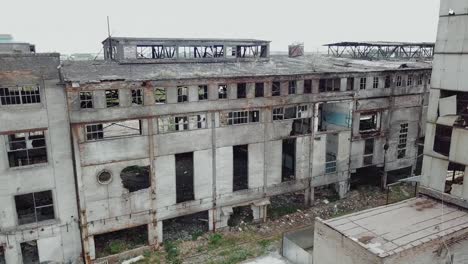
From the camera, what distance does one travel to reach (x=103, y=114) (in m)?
22.6

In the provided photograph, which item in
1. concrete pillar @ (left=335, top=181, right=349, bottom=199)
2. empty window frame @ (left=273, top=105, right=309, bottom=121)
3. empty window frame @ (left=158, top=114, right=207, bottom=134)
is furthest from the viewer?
concrete pillar @ (left=335, top=181, right=349, bottom=199)

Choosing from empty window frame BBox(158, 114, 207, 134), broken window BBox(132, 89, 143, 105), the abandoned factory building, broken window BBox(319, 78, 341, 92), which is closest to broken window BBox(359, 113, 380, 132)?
the abandoned factory building

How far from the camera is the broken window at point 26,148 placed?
21078 mm

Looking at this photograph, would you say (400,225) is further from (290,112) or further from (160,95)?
(160,95)

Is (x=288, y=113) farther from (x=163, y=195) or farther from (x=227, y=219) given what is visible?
(x=163, y=195)

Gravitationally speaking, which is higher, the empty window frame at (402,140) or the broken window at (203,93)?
the broken window at (203,93)

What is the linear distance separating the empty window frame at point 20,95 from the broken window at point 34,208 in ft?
18.0

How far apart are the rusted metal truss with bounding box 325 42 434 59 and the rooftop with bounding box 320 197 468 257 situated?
1129 inches

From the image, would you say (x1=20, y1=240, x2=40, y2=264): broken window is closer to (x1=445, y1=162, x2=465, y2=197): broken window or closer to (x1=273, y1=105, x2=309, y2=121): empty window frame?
(x1=273, y1=105, x2=309, y2=121): empty window frame

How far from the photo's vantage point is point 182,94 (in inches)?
981

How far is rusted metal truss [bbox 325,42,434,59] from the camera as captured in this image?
152 ft

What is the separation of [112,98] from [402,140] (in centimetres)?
2650

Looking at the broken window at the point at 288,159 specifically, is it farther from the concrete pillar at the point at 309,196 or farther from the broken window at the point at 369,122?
the broken window at the point at 369,122

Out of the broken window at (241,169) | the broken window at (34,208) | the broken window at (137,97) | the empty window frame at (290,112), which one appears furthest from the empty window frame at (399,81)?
the broken window at (34,208)
